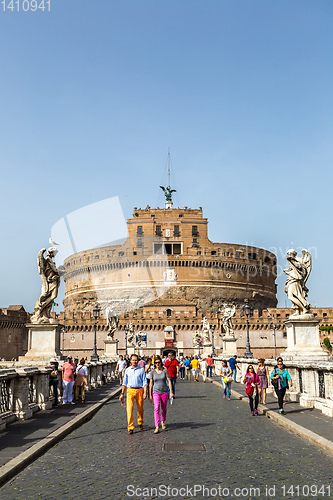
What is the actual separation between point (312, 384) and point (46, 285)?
283 inches

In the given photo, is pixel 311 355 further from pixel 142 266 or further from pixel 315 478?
pixel 142 266

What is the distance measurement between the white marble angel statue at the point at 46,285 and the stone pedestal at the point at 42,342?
0.21m

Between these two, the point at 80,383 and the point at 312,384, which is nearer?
the point at 312,384

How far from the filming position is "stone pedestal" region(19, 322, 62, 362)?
13859 millimetres

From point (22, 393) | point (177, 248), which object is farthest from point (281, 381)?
point (177, 248)

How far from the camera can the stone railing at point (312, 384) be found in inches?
418

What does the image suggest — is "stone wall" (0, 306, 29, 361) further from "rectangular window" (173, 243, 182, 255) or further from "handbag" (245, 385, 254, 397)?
"handbag" (245, 385, 254, 397)

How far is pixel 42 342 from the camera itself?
45.9 feet

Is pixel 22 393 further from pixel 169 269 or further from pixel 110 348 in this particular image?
pixel 169 269

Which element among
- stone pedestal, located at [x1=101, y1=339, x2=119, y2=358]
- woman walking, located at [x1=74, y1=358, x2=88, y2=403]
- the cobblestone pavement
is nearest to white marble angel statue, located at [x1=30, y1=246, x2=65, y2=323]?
woman walking, located at [x1=74, y1=358, x2=88, y2=403]

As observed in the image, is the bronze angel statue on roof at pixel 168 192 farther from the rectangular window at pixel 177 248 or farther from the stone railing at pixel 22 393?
the stone railing at pixel 22 393

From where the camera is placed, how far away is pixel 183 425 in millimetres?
10492

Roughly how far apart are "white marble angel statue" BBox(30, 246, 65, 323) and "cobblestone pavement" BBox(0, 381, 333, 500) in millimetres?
4576

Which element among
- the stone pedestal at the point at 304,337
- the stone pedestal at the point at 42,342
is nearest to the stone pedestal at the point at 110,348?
the stone pedestal at the point at 42,342
